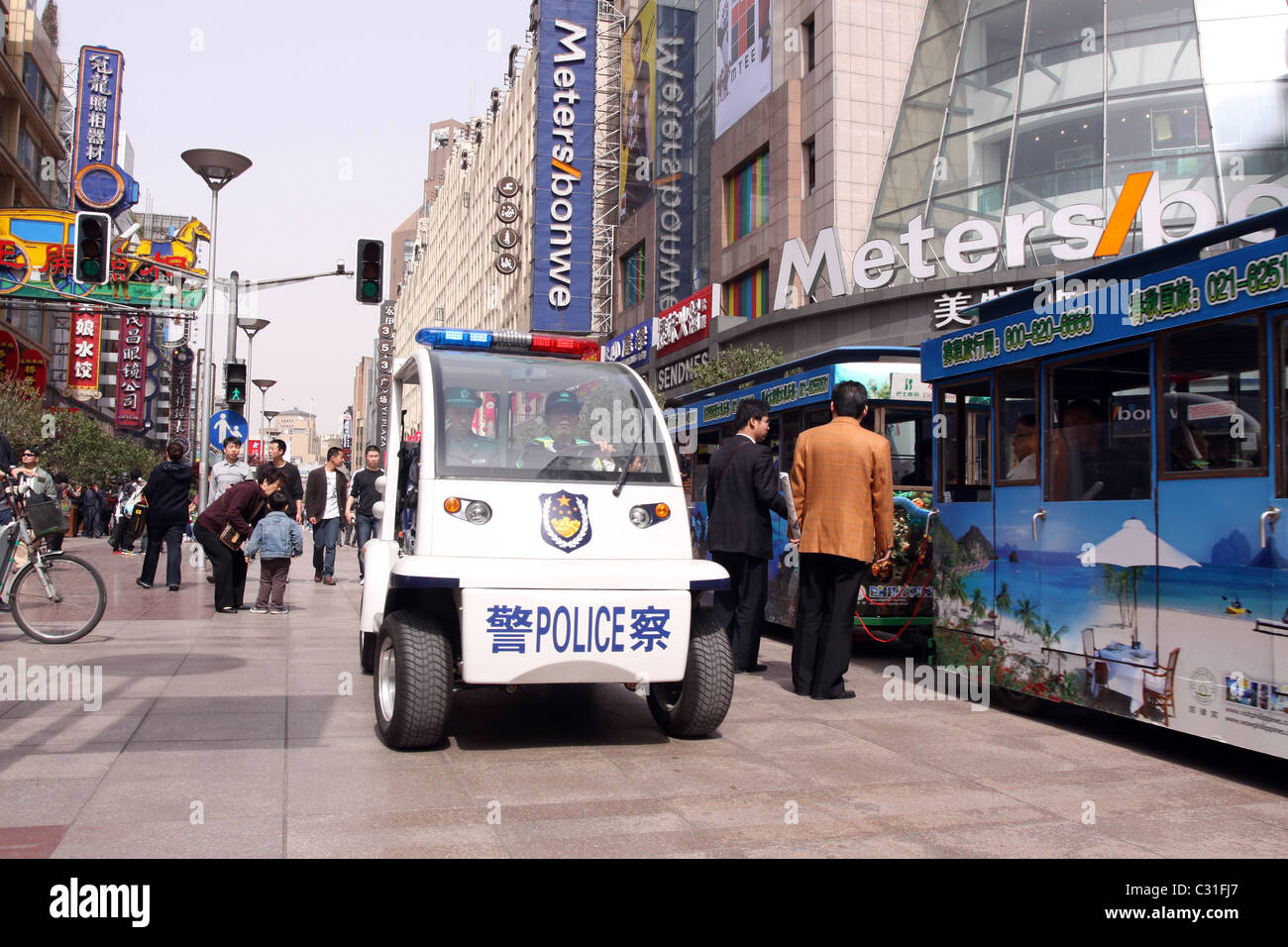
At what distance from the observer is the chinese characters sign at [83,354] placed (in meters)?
53.1

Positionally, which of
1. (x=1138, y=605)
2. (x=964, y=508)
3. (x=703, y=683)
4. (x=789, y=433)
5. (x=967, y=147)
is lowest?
(x=703, y=683)

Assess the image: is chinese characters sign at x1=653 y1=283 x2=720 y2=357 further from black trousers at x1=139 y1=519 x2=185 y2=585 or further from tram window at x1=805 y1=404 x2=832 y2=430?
tram window at x1=805 y1=404 x2=832 y2=430

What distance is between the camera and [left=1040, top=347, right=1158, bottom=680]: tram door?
5531mm

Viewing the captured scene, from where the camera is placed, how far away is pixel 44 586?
8.81 m

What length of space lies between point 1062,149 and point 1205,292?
2273 centimetres

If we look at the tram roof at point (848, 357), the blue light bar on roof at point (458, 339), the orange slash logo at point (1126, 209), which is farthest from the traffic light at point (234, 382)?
the orange slash logo at point (1126, 209)

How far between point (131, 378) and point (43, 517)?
71.0 metres

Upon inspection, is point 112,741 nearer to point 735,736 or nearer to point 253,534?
point 735,736

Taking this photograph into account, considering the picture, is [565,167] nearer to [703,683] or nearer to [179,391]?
[703,683]

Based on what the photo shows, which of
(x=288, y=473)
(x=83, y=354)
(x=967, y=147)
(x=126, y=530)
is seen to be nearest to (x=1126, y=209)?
(x=967, y=147)

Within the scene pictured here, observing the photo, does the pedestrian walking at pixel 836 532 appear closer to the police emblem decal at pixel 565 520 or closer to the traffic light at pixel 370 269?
the police emblem decal at pixel 565 520

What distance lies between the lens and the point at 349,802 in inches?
177

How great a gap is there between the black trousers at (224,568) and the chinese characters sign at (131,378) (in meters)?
67.2

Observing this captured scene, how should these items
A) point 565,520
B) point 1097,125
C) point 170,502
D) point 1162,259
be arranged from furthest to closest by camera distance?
point 1097,125
point 170,502
point 1162,259
point 565,520
